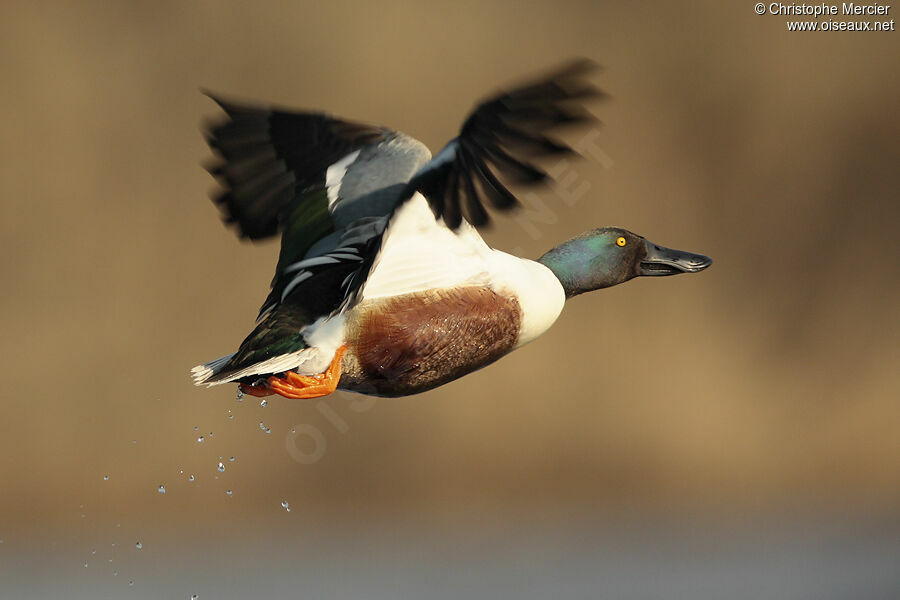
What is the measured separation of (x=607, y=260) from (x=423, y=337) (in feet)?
2.57

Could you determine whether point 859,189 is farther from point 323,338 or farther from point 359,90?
point 323,338

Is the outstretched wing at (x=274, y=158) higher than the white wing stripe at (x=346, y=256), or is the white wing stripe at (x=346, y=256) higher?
the outstretched wing at (x=274, y=158)

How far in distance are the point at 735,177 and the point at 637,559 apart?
2424mm

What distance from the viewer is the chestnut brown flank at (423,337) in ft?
10.7

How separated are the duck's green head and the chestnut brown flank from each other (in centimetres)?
43

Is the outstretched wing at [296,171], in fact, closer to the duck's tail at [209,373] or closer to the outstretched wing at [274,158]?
the outstretched wing at [274,158]

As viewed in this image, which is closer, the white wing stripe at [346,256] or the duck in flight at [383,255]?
the duck in flight at [383,255]

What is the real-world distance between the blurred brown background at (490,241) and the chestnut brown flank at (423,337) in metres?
3.22

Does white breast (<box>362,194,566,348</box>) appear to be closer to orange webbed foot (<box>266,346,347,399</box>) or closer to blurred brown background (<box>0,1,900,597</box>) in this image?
orange webbed foot (<box>266,346,347,399</box>)

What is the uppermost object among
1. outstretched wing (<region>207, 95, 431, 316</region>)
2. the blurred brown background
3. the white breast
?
outstretched wing (<region>207, 95, 431, 316</region>)

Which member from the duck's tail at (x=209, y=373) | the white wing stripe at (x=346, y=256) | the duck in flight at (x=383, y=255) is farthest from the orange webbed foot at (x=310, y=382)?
the white wing stripe at (x=346, y=256)

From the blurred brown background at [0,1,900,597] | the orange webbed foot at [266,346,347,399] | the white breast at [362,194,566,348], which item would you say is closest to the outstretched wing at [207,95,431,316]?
the white breast at [362,194,566,348]

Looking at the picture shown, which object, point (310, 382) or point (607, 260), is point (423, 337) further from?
point (607, 260)

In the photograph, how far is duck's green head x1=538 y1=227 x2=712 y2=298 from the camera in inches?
148
